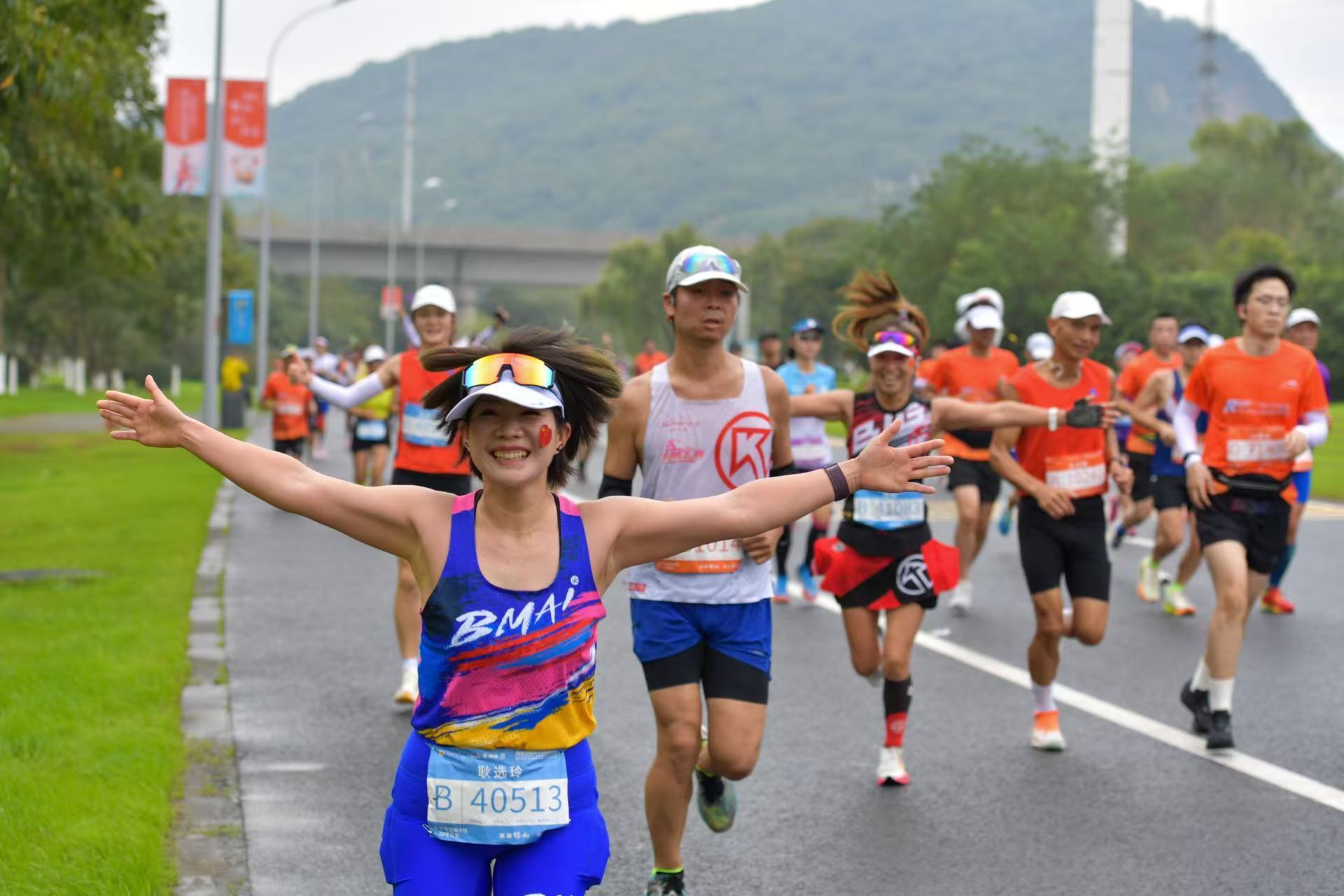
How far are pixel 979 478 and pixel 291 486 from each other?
369 inches

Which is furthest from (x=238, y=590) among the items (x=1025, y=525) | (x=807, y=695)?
(x=1025, y=525)

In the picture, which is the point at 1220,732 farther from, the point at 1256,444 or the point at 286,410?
the point at 286,410

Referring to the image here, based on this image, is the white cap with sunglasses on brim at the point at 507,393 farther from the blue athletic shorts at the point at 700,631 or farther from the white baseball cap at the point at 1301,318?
the white baseball cap at the point at 1301,318

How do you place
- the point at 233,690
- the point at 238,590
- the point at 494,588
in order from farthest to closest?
the point at 238,590 → the point at 233,690 → the point at 494,588

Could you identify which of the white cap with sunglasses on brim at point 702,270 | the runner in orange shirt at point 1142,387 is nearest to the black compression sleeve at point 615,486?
the white cap with sunglasses on brim at point 702,270

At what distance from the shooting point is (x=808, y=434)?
46.1 ft

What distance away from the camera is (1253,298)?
8.22 m

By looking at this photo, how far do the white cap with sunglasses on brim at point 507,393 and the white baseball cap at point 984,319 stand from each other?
9.24 m

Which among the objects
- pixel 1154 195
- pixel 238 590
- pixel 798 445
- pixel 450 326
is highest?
pixel 1154 195

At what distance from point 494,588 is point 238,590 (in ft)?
30.9

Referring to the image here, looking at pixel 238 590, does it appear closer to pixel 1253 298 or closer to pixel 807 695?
pixel 807 695

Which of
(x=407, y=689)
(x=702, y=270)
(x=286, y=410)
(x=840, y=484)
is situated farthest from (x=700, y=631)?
(x=286, y=410)

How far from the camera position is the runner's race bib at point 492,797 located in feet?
12.8

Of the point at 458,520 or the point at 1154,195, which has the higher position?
the point at 1154,195
